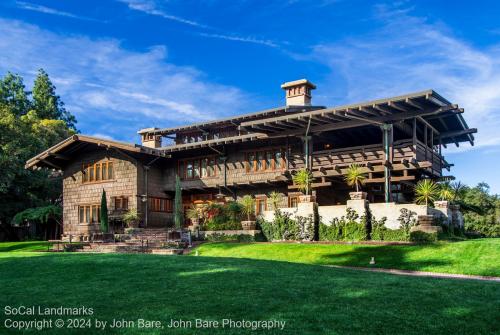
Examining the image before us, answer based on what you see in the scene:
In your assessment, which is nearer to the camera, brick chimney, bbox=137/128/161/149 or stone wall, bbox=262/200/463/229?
stone wall, bbox=262/200/463/229

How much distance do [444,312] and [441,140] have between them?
78.4 feet

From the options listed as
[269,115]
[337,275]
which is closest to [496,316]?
[337,275]

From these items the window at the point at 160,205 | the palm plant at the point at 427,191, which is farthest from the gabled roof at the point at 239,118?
the palm plant at the point at 427,191

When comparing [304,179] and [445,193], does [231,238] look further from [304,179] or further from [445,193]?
[445,193]

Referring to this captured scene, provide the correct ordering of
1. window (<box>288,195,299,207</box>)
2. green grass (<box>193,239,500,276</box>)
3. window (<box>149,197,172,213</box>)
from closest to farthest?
green grass (<box>193,239,500,276</box>)
window (<box>288,195,299,207</box>)
window (<box>149,197,172,213</box>)

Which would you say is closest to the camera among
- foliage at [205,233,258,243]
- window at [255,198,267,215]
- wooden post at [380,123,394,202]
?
wooden post at [380,123,394,202]

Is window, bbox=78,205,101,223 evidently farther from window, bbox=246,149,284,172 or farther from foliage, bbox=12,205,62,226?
window, bbox=246,149,284,172

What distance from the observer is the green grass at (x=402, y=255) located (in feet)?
52.2

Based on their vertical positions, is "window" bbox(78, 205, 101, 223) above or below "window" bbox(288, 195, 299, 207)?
below

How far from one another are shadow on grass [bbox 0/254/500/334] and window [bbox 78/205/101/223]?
21.3m

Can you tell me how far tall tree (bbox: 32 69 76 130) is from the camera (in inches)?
2360

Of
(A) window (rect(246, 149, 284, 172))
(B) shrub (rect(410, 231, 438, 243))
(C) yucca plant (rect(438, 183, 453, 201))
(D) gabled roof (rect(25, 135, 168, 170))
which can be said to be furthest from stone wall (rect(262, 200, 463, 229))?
(D) gabled roof (rect(25, 135, 168, 170))

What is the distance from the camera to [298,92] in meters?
34.2

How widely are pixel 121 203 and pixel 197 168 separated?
564cm
